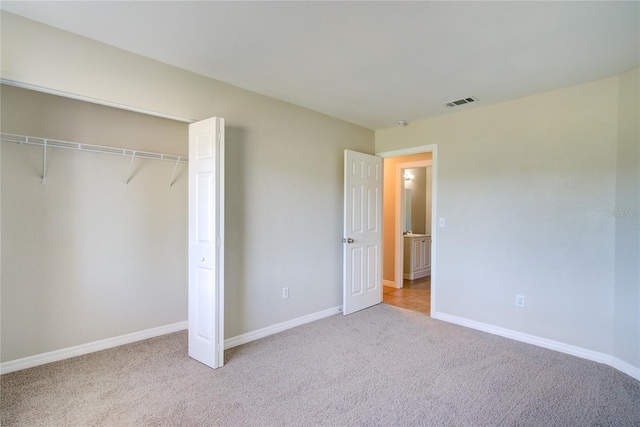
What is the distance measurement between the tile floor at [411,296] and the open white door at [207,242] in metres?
2.68

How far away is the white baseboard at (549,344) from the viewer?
2.58 metres

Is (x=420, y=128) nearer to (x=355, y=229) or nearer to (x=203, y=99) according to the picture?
Answer: (x=355, y=229)

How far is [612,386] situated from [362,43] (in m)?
3.12

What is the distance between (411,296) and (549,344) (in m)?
2.01

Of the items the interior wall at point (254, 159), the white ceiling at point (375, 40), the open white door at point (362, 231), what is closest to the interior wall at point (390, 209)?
the open white door at point (362, 231)

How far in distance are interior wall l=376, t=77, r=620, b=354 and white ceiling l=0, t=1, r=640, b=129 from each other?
35 cm

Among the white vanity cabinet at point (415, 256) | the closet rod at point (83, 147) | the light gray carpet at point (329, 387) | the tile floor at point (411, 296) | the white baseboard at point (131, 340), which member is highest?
the closet rod at point (83, 147)

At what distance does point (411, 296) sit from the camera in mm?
4883

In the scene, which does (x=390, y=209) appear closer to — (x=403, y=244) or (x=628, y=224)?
(x=403, y=244)

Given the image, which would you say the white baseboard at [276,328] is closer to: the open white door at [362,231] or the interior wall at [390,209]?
the open white door at [362,231]

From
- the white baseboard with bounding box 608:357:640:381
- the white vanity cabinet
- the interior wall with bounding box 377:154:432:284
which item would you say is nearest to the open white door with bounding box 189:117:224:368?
the white baseboard with bounding box 608:357:640:381

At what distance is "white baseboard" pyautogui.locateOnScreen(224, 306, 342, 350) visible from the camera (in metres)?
3.03

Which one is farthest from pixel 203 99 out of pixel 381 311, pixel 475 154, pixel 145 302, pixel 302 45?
pixel 381 311

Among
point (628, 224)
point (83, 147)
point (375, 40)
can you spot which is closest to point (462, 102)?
point (375, 40)
